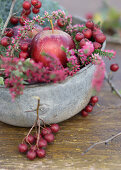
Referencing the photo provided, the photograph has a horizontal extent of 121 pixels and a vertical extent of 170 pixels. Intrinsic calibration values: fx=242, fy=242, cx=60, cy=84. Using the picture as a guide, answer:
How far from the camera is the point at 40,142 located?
72 cm

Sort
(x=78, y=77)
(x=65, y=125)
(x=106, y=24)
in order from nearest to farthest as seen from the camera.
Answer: (x=78, y=77) → (x=65, y=125) → (x=106, y=24)

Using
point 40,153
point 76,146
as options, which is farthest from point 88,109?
point 40,153

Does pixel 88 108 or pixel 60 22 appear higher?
pixel 60 22

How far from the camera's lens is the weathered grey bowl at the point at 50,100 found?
2.23 feet

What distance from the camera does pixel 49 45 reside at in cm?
71

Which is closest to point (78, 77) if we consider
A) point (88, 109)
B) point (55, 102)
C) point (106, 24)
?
point (55, 102)

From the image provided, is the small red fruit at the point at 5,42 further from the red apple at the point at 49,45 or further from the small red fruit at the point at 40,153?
the small red fruit at the point at 40,153

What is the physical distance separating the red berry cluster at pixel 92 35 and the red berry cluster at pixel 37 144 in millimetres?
296

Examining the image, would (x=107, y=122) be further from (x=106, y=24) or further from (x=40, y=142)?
(x=106, y=24)

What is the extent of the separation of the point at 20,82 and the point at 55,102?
16cm

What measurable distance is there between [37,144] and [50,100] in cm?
13

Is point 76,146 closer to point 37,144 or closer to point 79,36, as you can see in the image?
point 37,144

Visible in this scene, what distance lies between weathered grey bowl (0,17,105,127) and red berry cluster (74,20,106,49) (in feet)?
0.37

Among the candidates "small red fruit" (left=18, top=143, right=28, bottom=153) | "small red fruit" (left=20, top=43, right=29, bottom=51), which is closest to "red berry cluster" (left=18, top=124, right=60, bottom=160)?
"small red fruit" (left=18, top=143, right=28, bottom=153)
